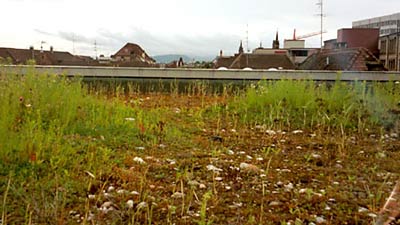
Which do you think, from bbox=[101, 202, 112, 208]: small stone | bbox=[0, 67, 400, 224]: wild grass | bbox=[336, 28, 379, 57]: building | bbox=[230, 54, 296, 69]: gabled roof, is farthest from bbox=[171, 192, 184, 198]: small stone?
bbox=[230, 54, 296, 69]: gabled roof

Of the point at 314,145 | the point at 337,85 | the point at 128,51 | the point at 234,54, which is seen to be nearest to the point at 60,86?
the point at 314,145

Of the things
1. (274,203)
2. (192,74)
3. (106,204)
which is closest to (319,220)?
(274,203)

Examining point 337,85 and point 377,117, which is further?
point 337,85

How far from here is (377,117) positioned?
4734 mm

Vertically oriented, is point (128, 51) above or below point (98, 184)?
above

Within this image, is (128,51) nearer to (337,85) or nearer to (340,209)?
(337,85)

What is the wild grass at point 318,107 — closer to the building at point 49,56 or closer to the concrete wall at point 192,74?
the concrete wall at point 192,74

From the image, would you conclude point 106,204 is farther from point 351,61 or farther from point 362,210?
point 351,61

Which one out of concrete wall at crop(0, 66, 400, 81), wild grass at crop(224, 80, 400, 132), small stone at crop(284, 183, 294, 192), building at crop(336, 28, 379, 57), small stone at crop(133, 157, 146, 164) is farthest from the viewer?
building at crop(336, 28, 379, 57)

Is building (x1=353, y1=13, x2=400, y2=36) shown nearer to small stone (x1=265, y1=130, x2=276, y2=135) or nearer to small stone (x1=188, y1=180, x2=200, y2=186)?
small stone (x1=265, y1=130, x2=276, y2=135)

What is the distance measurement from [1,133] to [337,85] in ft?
14.5

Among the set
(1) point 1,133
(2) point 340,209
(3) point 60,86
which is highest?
(3) point 60,86

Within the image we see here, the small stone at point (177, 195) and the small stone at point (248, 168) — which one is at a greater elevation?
the small stone at point (248, 168)

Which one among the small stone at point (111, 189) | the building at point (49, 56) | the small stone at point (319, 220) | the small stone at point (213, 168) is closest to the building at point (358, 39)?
the building at point (49, 56)
